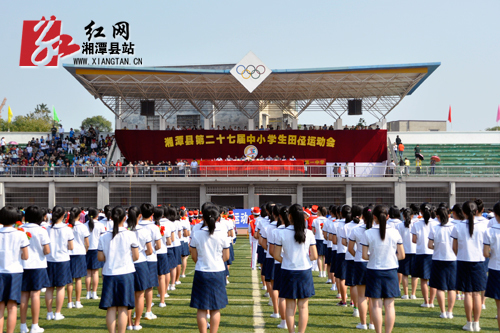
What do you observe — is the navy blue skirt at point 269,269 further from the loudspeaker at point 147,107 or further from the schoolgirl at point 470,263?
the loudspeaker at point 147,107

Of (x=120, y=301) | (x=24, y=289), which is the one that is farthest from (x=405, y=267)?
(x=24, y=289)

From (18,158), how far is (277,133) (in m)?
15.8

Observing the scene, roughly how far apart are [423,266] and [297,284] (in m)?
3.66

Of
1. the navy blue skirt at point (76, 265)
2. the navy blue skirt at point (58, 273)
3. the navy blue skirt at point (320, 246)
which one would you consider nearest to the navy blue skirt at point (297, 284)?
the navy blue skirt at point (58, 273)

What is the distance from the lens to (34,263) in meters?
7.68

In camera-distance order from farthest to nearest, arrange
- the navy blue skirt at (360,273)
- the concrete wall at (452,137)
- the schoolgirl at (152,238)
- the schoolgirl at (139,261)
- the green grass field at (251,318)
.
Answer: the concrete wall at (452,137)
the green grass field at (251,318)
the schoolgirl at (152,238)
the navy blue skirt at (360,273)
the schoolgirl at (139,261)

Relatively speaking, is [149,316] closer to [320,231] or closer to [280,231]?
[280,231]

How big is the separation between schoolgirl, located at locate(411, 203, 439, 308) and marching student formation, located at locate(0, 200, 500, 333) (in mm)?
18

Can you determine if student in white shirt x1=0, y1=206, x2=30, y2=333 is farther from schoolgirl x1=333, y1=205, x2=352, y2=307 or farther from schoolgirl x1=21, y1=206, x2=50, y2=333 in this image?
schoolgirl x1=333, y1=205, x2=352, y2=307

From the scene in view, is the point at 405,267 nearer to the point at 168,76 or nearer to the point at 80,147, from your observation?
the point at 168,76

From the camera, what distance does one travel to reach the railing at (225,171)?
93.0ft

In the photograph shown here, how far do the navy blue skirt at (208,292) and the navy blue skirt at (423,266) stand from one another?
4384 mm

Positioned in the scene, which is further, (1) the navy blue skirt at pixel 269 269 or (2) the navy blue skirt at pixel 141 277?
(1) the navy blue skirt at pixel 269 269

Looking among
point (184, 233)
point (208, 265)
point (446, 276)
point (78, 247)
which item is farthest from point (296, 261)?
point (184, 233)
